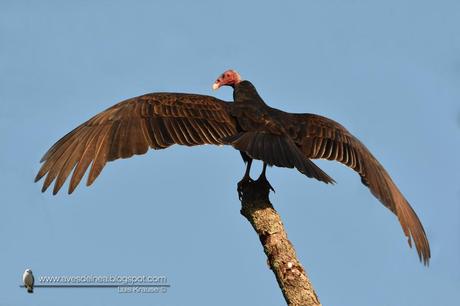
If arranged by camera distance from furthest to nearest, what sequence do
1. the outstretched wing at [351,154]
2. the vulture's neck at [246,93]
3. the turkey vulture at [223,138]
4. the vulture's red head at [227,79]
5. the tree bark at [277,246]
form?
the vulture's red head at [227,79] < the vulture's neck at [246,93] < the outstretched wing at [351,154] < the turkey vulture at [223,138] < the tree bark at [277,246]

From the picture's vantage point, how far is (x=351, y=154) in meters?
7.48

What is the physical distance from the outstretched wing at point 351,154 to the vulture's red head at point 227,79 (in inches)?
73.0

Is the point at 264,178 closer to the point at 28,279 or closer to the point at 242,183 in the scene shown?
the point at 242,183

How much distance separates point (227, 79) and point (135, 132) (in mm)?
2646

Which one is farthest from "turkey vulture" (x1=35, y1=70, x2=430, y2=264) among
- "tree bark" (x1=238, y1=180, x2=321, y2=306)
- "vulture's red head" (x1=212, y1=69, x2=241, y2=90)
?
"vulture's red head" (x1=212, y1=69, x2=241, y2=90)

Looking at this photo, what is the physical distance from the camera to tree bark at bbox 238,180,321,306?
4938 millimetres

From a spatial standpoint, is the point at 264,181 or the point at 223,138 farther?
the point at 223,138

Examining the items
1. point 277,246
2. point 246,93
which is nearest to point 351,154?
point 246,93

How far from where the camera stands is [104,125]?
7.07 meters

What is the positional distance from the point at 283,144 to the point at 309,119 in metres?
1.04

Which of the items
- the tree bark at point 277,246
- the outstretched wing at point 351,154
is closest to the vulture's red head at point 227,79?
the outstretched wing at point 351,154

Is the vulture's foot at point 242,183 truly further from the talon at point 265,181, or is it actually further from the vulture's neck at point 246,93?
the vulture's neck at point 246,93

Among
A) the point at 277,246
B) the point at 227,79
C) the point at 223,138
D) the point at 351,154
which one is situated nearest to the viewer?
the point at 277,246

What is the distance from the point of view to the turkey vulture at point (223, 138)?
6.52 meters
